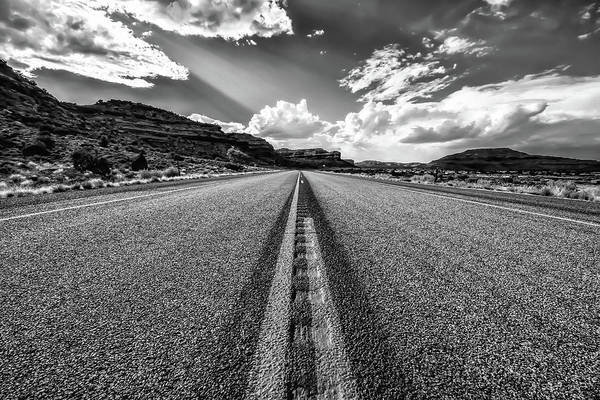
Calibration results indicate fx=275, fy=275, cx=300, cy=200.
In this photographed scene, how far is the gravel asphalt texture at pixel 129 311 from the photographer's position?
1.04 m

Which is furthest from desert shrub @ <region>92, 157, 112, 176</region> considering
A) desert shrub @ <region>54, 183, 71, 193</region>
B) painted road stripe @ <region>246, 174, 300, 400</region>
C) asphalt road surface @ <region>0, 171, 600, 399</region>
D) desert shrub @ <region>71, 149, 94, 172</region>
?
painted road stripe @ <region>246, 174, 300, 400</region>

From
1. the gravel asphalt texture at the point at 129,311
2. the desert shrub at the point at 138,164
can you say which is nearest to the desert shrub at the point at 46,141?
the desert shrub at the point at 138,164

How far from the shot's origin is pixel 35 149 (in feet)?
82.2

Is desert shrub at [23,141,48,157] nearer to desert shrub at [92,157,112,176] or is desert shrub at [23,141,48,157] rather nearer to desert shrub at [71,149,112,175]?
desert shrub at [71,149,112,175]

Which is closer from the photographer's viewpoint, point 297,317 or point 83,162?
point 297,317

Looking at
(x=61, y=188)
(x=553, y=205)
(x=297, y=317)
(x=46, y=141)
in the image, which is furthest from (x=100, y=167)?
(x=553, y=205)

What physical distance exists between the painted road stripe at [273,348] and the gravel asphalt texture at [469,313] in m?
0.30

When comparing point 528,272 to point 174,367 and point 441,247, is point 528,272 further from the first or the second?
point 174,367

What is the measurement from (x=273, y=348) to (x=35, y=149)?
34.2 m

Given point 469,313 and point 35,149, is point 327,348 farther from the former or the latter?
point 35,149

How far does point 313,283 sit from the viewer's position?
195 cm

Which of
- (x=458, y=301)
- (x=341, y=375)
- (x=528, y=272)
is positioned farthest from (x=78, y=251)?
(x=528, y=272)

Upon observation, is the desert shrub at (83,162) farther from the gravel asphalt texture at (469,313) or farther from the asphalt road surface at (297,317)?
the gravel asphalt texture at (469,313)

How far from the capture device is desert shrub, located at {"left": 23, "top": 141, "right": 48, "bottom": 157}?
80.1 ft
